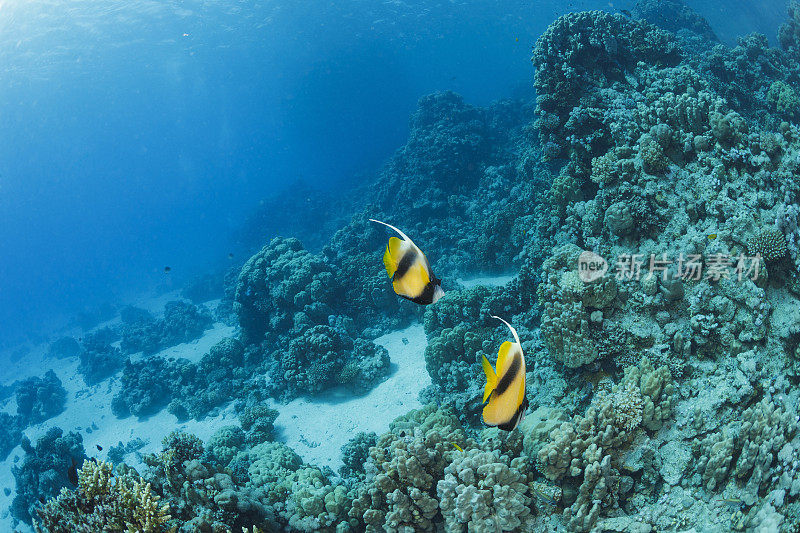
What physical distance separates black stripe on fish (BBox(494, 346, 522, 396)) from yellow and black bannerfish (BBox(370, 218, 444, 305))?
46 centimetres

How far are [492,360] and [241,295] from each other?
9.82m

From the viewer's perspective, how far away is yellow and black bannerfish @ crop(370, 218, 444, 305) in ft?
5.92

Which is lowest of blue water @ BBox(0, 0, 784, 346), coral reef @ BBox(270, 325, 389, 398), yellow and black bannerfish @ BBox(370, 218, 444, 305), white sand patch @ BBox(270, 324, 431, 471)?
yellow and black bannerfish @ BBox(370, 218, 444, 305)

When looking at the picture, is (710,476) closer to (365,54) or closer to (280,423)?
(280,423)

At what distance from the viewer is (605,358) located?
558 cm

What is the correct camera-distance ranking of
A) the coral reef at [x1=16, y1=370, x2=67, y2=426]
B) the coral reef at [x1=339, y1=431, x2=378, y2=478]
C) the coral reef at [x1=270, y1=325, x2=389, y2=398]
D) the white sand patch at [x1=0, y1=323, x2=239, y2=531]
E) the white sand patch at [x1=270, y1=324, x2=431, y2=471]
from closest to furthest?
the coral reef at [x1=339, y1=431, x2=378, y2=478]
the white sand patch at [x1=270, y1=324, x2=431, y2=471]
the coral reef at [x1=270, y1=325, x2=389, y2=398]
the white sand patch at [x1=0, y1=323, x2=239, y2=531]
the coral reef at [x1=16, y1=370, x2=67, y2=426]

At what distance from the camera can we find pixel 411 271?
1.84m

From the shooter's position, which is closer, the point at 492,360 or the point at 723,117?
the point at 723,117

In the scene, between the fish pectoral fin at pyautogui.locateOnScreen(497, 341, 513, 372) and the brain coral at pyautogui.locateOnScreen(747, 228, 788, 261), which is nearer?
the fish pectoral fin at pyautogui.locateOnScreen(497, 341, 513, 372)

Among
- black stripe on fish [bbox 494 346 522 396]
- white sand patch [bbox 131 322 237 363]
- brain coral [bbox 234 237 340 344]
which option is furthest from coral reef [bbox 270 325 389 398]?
black stripe on fish [bbox 494 346 522 396]

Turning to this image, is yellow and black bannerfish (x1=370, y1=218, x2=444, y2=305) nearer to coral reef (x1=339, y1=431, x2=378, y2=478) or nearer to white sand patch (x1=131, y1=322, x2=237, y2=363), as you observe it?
coral reef (x1=339, y1=431, x2=378, y2=478)

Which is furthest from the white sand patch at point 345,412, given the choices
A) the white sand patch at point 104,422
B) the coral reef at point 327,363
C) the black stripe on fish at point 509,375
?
the black stripe on fish at point 509,375

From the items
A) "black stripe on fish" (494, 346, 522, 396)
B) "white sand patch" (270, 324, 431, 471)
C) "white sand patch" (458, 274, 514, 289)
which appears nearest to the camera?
"black stripe on fish" (494, 346, 522, 396)

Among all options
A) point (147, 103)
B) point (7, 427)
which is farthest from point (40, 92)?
point (7, 427)
